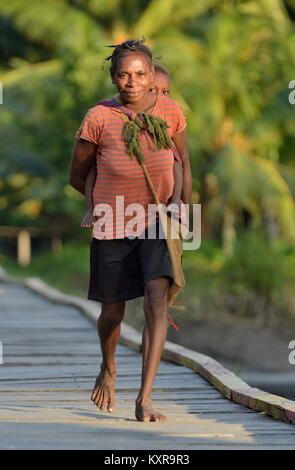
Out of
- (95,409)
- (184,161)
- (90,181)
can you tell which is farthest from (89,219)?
(95,409)

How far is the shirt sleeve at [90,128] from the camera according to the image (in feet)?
19.6

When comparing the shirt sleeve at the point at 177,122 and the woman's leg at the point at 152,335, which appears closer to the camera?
the woman's leg at the point at 152,335

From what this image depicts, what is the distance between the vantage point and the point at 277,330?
19703mm

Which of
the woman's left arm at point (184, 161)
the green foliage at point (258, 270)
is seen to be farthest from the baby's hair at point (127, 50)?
the green foliage at point (258, 270)

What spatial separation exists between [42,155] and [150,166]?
22.1 meters

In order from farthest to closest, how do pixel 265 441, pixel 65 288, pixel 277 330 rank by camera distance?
pixel 65 288
pixel 277 330
pixel 265 441

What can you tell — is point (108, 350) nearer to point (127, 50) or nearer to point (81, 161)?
point (81, 161)

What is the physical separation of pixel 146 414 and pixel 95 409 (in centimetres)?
56

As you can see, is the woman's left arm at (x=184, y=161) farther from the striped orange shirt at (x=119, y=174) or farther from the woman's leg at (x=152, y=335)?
the woman's leg at (x=152, y=335)

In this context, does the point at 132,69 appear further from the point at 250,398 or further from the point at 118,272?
the point at 250,398

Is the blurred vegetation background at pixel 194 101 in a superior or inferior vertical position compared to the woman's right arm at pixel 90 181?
superior

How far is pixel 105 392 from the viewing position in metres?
6.21
